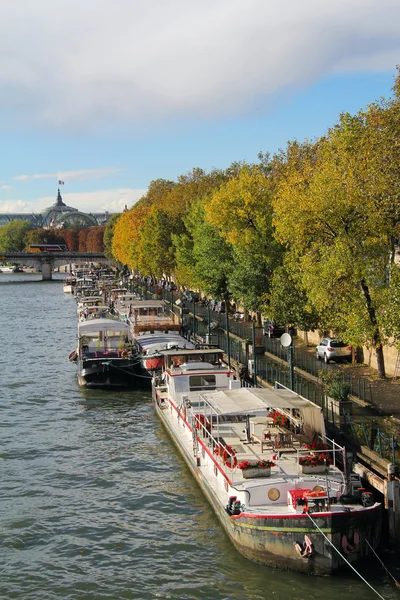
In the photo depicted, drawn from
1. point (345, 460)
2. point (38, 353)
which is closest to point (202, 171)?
point (38, 353)

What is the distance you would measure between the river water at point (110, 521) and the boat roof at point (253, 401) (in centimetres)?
314

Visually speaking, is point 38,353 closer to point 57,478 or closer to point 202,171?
point 57,478

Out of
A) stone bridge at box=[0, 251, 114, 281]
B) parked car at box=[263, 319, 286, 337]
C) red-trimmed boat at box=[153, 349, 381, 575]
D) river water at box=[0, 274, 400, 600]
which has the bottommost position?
river water at box=[0, 274, 400, 600]

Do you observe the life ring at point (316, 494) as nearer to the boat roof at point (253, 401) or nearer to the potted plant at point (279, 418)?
the boat roof at point (253, 401)

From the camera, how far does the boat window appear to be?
1309 inches

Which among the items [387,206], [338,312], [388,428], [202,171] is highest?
[202,171]

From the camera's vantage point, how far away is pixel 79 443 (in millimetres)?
32031

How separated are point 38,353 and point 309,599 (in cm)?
4372

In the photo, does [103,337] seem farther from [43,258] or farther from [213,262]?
[43,258]

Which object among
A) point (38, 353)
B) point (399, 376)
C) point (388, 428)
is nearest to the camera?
point (388, 428)

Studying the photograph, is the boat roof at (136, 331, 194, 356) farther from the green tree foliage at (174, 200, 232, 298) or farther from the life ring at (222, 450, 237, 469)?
the life ring at (222, 450, 237, 469)

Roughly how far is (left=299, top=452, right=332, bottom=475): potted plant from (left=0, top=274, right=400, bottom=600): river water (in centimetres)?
287

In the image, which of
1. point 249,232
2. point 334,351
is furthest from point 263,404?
point 249,232

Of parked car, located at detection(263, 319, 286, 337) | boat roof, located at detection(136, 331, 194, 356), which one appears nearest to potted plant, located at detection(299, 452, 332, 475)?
boat roof, located at detection(136, 331, 194, 356)
